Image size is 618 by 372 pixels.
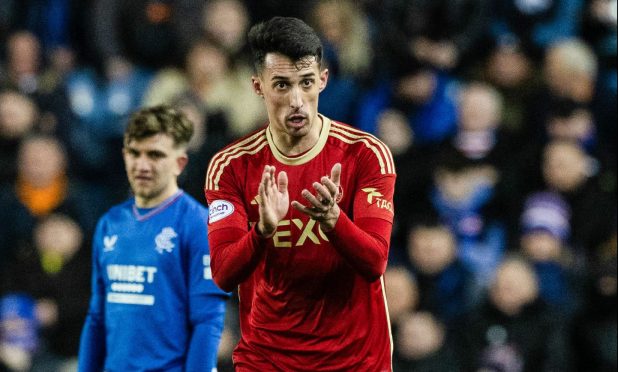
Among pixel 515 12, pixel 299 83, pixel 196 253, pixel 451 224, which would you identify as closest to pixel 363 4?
pixel 515 12

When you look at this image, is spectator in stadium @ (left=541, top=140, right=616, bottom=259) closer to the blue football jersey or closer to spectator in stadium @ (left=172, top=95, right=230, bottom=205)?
spectator in stadium @ (left=172, top=95, right=230, bottom=205)

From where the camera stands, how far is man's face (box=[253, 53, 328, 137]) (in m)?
3.92

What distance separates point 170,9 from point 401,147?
233cm

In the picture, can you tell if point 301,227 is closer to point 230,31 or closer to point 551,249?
point 551,249

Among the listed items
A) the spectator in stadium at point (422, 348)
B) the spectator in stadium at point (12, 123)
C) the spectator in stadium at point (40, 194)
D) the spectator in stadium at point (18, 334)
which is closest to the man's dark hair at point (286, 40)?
the spectator in stadium at point (422, 348)

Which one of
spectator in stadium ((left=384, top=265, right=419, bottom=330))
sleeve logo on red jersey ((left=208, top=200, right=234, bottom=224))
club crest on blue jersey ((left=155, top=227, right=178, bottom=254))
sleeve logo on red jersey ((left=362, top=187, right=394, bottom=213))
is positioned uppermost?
sleeve logo on red jersey ((left=362, top=187, right=394, bottom=213))

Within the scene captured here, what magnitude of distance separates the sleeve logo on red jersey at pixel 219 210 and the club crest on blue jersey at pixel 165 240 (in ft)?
2.62

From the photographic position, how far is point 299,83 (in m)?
3.93

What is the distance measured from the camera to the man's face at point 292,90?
3.92 metres

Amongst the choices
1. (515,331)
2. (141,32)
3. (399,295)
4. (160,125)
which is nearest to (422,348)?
(399,295)

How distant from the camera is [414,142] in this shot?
788cm

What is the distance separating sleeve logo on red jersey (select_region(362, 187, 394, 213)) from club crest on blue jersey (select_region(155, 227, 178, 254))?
122cm

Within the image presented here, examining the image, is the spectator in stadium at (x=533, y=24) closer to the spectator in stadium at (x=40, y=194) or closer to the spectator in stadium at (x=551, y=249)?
the spectator in stadium at (x=551, y=249)

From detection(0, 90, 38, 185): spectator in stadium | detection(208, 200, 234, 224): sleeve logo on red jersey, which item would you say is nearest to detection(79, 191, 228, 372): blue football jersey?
detection(208, 200, 234, 224): sleeve logo on red jersey
